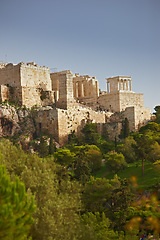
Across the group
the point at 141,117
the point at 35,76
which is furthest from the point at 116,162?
the point at 35,76

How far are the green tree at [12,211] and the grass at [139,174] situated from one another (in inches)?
723

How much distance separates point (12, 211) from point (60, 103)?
137 feet

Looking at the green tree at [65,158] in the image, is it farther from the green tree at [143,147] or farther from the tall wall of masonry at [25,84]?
the tall wall of masonry at [25,84]

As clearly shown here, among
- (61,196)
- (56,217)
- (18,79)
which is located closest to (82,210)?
(61,196)

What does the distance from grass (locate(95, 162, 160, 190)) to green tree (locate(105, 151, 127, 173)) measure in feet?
1.91

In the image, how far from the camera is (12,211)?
17062 mm

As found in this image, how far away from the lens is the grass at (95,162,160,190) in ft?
115

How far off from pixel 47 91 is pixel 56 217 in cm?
3758

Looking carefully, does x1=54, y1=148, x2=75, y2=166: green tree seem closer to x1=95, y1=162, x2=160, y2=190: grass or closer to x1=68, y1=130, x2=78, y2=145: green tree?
x1=95, y1=162, x2=160, y2=190: grass

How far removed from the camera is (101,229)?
25500 millimetres

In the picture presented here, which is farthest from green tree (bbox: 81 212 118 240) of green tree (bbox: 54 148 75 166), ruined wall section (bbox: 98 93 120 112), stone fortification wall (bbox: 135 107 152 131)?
ruined wall section (bbox: 98 93 120 112)

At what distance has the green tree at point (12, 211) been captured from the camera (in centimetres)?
1672

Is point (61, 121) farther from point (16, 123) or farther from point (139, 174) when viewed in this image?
point (139, 174)

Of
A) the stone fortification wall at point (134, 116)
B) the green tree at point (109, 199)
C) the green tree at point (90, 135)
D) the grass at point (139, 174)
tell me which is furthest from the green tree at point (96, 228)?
the stone fortification wall at point (134, 116)
